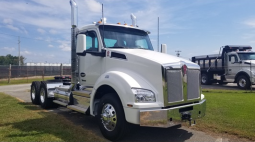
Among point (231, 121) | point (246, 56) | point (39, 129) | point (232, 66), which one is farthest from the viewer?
point (232, 66)

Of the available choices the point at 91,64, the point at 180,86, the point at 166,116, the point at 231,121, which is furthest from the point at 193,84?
the point at 91,64

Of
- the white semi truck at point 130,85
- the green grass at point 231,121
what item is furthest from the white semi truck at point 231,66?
the white semi truck at point 130,85

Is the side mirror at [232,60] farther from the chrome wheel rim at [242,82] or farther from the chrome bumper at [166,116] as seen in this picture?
Answer: the chrome bumper at [166,116]

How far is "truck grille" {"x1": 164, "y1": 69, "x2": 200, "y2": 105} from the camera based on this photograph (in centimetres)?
425

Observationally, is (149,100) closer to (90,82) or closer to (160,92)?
(160,92)

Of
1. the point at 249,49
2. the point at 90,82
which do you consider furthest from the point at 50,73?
the point at 90,82

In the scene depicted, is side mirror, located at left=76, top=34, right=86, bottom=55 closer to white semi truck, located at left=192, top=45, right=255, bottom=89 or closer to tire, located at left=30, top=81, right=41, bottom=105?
tire, located at left=30, top=81, right=41, bottom=105

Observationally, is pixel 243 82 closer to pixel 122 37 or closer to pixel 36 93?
pixel 122 37

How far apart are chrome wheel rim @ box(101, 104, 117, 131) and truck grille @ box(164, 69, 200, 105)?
44.1 inches

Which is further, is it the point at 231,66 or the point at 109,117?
the point at 231,66

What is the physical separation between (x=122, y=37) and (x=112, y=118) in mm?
2294

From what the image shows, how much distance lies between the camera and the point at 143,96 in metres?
4.12

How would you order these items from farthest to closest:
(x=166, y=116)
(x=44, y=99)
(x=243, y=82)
Answer: 1. (x=243, y=82)
2. (x=44, y=99)
3. (x=166, y=116)

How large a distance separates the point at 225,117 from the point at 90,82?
407 centimetres
